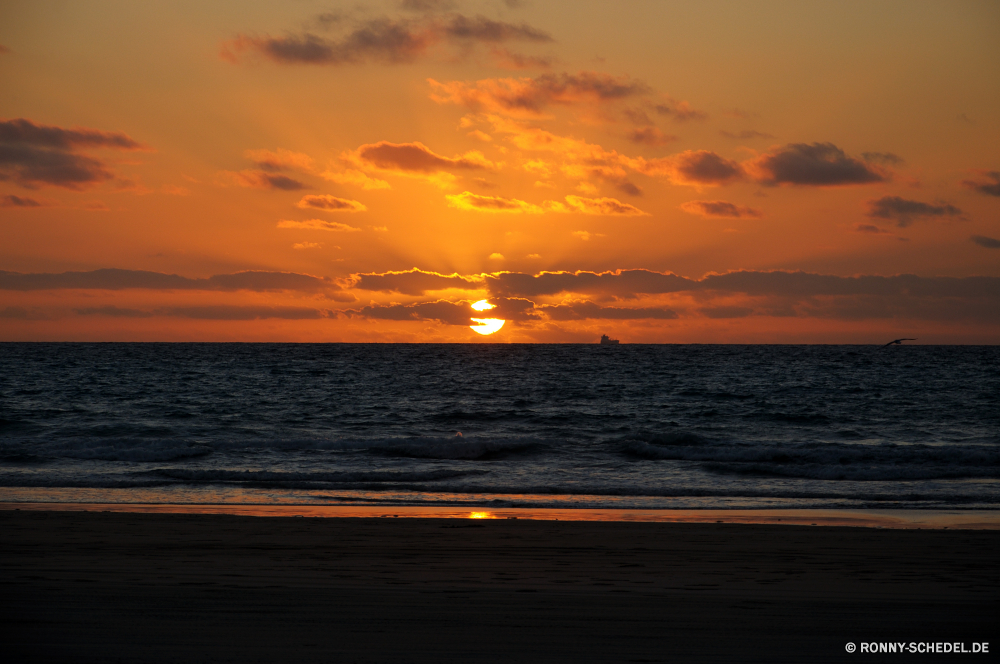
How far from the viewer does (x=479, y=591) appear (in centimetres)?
820

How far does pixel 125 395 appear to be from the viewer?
142ft

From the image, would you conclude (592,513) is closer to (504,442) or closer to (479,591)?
(479,591)

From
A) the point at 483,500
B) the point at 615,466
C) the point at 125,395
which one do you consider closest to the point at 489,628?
the point at 483,500

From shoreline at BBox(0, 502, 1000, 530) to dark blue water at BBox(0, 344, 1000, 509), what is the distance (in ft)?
3.10

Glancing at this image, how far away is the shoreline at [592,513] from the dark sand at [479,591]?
121cm

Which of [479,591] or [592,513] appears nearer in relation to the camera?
[479,591]

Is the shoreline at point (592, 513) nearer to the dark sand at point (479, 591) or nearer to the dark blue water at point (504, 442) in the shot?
the dark blue water at point (504, 442)

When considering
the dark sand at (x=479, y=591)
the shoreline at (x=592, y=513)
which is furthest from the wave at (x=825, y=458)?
the dark sand at (x=479, y=591)

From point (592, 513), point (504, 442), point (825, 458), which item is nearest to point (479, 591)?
point (592, 513)

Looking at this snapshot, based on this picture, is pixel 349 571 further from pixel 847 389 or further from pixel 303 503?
pixel 847 389

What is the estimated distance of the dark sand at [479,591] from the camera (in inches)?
256

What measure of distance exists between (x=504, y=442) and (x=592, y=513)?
1253 centimetres

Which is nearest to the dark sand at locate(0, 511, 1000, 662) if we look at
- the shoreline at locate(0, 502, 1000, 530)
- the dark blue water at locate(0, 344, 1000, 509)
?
the shoreline at locate(0, 502, 1000, 530)

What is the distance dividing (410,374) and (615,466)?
46.2 metres
